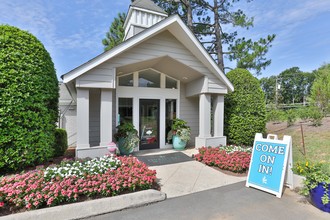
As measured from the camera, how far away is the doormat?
5773mm

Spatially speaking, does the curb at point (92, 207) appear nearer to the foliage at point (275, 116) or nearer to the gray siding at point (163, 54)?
the gray siding at point (163, 54)

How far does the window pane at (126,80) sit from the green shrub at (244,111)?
15.3ft

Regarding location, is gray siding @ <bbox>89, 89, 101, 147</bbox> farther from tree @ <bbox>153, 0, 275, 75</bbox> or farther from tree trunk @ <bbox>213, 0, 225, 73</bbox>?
tree trunk @ <bbox>213, 0, 225, 73</bbox>

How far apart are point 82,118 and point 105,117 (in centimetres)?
69

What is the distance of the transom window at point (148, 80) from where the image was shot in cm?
721

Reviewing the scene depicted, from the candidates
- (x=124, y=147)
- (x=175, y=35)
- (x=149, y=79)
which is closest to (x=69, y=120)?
(x=124, y=147)

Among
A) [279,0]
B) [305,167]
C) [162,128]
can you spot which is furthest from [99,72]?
[279,0]

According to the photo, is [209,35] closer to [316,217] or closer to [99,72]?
[99,72]

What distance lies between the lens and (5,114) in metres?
3.64

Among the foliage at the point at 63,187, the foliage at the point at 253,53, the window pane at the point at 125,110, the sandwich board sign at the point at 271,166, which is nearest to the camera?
the foliage at the point at 63,187

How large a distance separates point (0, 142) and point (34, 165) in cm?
98

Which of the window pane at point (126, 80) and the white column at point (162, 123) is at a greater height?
the window pane at point (126, 80)

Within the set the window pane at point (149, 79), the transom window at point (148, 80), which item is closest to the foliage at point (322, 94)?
the transom window at point (148, 80)

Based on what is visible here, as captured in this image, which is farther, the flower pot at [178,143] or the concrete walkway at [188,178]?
the flower pot at [178,143]
